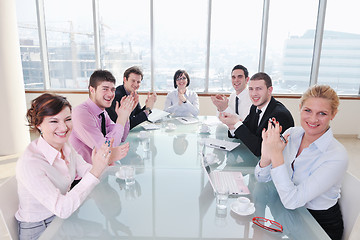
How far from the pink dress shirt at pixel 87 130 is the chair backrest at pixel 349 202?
1555mm

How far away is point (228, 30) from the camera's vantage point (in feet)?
15.9

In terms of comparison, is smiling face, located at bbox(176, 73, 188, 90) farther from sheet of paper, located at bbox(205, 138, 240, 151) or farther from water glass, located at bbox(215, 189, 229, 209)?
water glass, located at bbox(215, 189, 229, 209)

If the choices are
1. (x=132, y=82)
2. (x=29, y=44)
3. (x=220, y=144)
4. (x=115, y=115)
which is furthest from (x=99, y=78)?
(x=29, y=44)

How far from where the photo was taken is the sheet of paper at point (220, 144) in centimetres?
210

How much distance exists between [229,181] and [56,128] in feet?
3.22

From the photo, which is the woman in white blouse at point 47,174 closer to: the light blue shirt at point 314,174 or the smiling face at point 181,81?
the light blue shirt at point 314,174

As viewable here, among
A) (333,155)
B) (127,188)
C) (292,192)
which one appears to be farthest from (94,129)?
(333,155)

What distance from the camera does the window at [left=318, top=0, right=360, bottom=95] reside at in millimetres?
4707

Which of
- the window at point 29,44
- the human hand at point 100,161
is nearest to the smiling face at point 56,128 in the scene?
the human hand at point 100,161

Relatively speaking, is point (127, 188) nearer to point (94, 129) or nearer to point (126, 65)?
point (94, 129)

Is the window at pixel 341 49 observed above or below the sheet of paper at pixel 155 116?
above

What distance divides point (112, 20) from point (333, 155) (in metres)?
4.49

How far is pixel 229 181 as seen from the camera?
1530mm

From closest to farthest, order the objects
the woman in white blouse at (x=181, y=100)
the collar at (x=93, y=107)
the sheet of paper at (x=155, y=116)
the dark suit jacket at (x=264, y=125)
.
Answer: the dark suit jacket at (x=264, y=125) < the collar at (x=93, y=107) < the sheet of paper at (x=155, y=116) < the woman in white blouse at (x=181, y=100)
